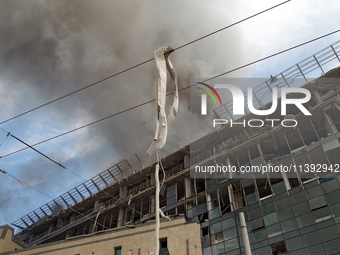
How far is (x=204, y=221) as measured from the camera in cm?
3434

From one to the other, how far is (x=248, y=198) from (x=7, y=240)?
3998cm

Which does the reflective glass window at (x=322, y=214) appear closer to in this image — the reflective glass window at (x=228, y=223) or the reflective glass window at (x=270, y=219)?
the reflective glass window at (x=270, y=219)

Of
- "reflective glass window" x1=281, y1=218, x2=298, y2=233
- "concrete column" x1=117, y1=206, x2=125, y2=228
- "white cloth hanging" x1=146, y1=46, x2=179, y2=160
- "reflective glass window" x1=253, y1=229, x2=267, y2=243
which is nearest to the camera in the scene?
"white cloth hanging" x1=146, y1=46, x2=179, y2=160

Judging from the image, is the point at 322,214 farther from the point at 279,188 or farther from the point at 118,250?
the point at 118,250

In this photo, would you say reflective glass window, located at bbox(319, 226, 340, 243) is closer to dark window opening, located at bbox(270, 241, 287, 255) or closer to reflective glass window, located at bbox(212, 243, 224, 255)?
dark window opening, located at bbox(270, 241, 287, 255)

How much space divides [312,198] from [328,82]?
872 inches

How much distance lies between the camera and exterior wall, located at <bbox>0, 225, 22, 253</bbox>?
149ft

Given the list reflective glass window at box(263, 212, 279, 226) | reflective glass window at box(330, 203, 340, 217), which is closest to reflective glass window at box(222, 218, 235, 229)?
reflective glass window at box(263, 212, 279, 226)

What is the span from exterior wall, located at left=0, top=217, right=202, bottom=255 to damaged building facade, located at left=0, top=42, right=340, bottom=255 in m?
0.11

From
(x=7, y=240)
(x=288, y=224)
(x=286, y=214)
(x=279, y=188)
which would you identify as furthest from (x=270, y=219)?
(x=7, y=240)

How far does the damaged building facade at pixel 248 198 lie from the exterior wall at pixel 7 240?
0.78ft

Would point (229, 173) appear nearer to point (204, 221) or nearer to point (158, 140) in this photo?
point (204, 221)

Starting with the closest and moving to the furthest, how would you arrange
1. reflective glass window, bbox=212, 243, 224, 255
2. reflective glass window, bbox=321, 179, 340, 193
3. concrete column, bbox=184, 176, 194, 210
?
reflective glass window, bbox=321, 179, 340, 193 < reflective glass window, bbox=212, 243, 224, 255 < concrete column, bbox=184, 176, 194, 210

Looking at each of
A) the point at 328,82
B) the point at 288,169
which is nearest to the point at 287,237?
the point at 288,169
